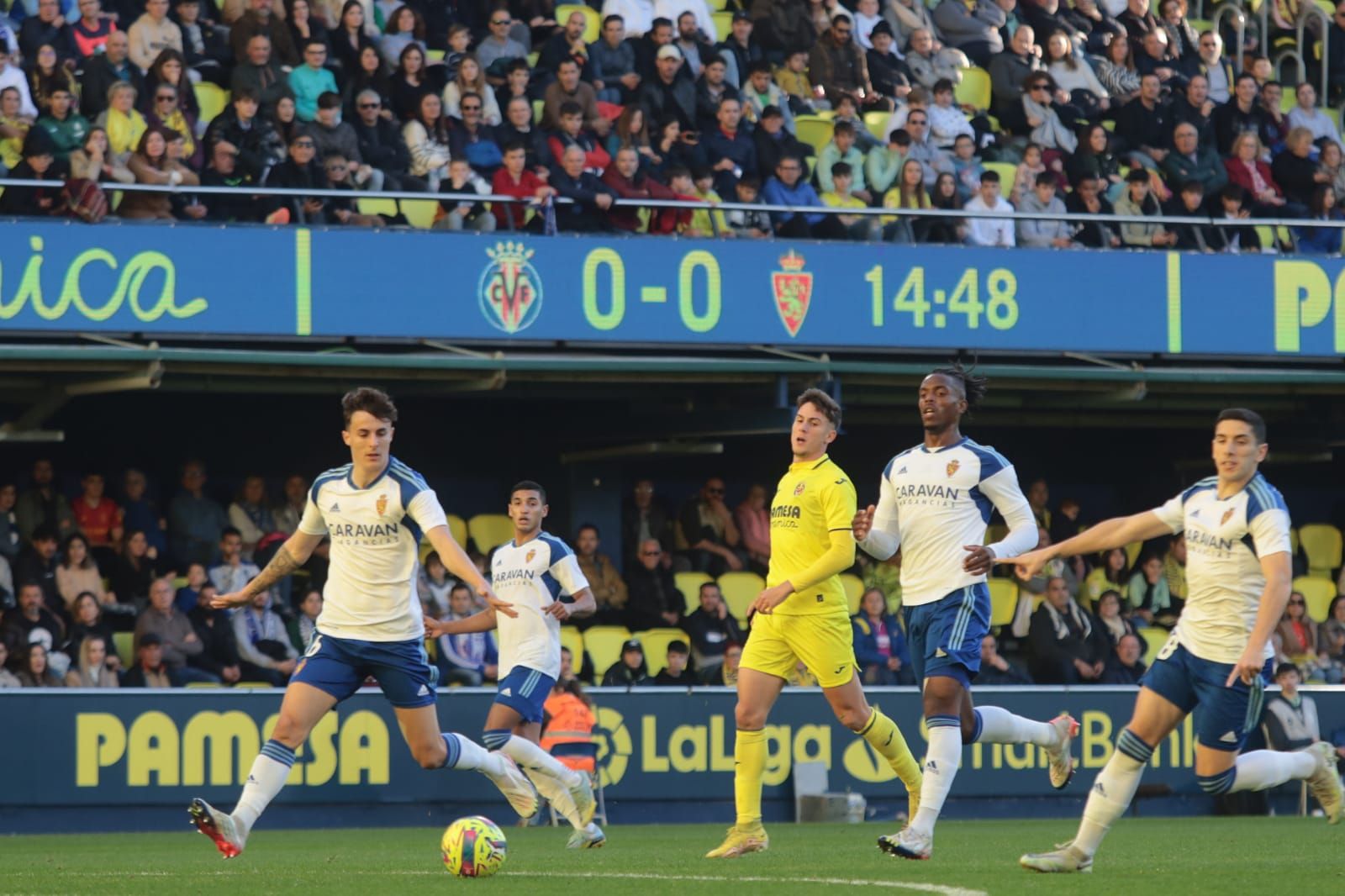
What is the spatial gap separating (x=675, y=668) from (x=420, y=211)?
4.28 m

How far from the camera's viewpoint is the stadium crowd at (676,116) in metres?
17.1

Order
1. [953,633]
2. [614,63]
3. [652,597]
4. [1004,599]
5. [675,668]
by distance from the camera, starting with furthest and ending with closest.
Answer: [1004,599] < [614,63] < [652,597] < [675,668] < [953,633]

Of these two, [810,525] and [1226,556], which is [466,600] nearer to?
[810,525]

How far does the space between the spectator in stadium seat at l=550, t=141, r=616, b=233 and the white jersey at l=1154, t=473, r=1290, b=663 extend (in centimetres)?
1018

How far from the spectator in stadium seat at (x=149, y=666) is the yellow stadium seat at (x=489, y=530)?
430cm

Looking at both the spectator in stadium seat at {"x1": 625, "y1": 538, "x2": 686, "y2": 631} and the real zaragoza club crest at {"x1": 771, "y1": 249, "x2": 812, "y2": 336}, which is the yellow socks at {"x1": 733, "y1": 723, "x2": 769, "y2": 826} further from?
the spectator in stadium seat at {"x1": 625, "y1": 538, "x2": 686, "y2": 631}

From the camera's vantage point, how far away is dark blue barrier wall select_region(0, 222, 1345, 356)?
16.5 meters

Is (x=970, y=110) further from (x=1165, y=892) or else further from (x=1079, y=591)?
(x=1165, y=892)

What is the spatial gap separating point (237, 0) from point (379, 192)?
2914 millimetres

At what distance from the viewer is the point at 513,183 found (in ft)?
58.5

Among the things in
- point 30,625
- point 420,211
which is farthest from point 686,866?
point 420,211

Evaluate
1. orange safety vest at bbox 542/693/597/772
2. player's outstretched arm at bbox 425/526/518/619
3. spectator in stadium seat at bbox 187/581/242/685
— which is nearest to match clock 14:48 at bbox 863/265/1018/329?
orange safety vest at bbox 542/693/597/772

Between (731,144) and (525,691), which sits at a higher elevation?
(731,144)

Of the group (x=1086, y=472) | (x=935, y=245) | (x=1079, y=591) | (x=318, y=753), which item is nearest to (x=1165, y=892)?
(x=318, y=753)
